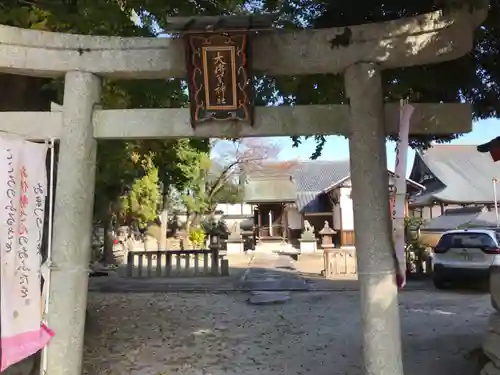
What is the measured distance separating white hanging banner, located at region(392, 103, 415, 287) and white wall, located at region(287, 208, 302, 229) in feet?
96.9

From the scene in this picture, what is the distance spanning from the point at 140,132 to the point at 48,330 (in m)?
1.94

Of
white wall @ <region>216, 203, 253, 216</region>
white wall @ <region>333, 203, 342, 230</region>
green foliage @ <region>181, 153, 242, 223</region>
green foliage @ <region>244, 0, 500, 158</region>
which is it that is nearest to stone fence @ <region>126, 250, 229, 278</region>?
green foliage @ <region>181, 153, 242, 223</region>

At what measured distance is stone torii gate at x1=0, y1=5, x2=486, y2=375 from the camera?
4344mm

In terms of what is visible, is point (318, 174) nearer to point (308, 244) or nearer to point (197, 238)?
point (308, 244)

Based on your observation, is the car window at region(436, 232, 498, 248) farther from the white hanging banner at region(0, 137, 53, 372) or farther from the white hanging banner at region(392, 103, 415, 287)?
the white hanging banner at region(0, 137, 53, 372)

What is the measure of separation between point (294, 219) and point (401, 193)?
98.8 ft

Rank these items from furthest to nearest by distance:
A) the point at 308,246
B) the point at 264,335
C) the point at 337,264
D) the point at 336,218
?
Result: the point at 336,218, the point at 308,246, the point at 337,264, the point at 264,335

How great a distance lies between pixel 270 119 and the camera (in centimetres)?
452

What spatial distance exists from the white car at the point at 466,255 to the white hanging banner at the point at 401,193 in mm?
8367

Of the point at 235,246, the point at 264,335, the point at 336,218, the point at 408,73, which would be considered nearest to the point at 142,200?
the point at 235,246

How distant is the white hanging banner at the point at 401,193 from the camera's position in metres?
4.39

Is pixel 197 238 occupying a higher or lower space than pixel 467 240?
higher

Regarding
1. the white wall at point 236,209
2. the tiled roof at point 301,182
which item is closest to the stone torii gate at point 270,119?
the tiled roof at point 301,182

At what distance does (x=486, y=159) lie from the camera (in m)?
28.9
